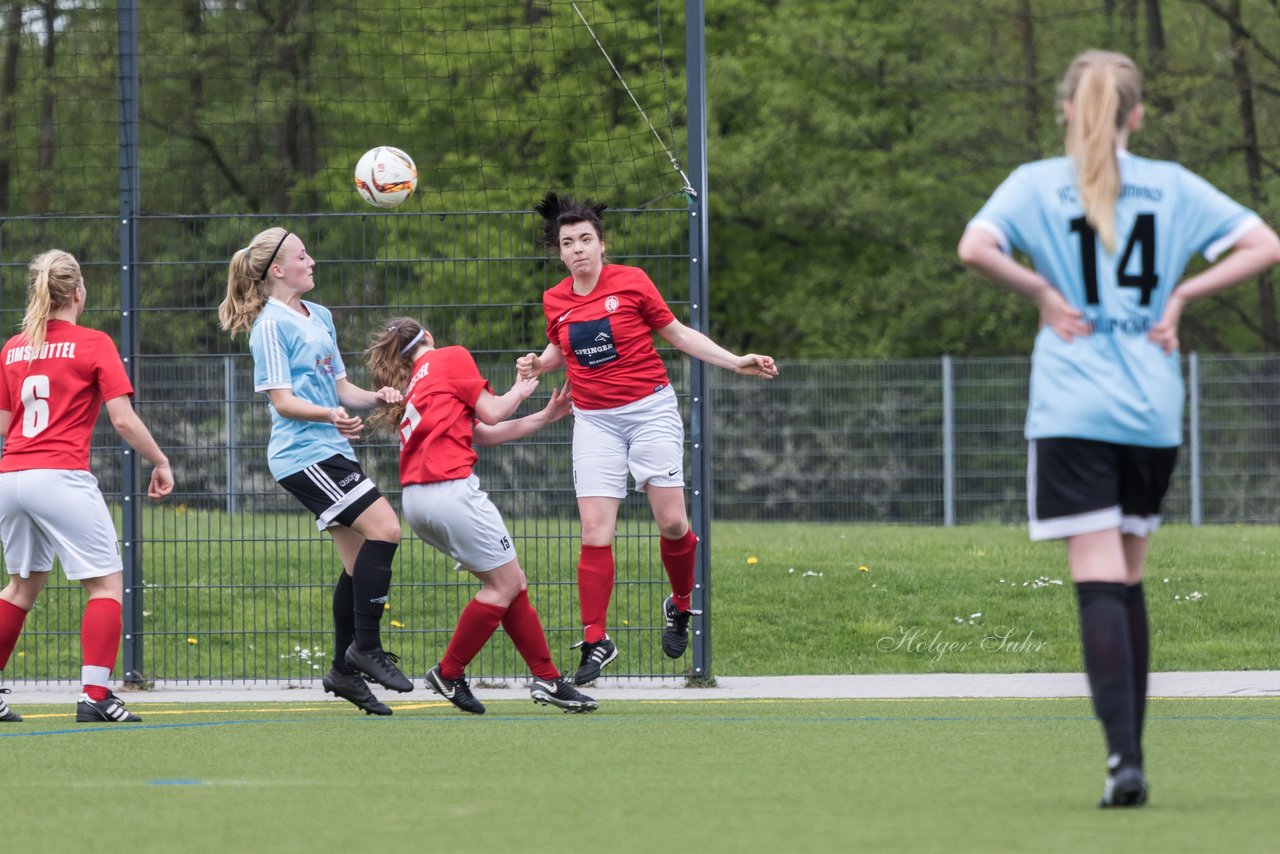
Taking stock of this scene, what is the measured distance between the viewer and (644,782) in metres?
5.32

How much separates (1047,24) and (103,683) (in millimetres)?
26603

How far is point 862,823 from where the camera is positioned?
4438 millimetres

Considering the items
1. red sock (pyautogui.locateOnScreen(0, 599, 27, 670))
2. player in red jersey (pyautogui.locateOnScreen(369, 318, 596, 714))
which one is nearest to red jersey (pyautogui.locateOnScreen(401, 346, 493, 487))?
player in red jersey (pyautogui.locateOnScreen(369, 318, 596, 714))

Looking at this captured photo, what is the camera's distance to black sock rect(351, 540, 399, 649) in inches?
307

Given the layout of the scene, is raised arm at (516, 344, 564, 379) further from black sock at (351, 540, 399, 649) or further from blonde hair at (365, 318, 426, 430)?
black sock at (351, 540, 399, 649)

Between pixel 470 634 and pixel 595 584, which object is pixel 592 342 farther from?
pixel 470 634

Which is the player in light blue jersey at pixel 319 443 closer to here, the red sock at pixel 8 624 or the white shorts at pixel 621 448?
the white shorts at pixel 621 448

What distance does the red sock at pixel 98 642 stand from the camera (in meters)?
7.59

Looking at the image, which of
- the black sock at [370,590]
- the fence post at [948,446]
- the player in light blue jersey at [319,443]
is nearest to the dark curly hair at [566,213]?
the player in light blue jersey at [319,443]

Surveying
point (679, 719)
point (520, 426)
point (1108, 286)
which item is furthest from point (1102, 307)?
point (520, 426)

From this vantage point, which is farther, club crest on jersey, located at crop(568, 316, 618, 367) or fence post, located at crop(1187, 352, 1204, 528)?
fence post, located at crop(1187, 352, 1204, 528)

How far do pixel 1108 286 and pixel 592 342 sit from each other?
4.07 meters

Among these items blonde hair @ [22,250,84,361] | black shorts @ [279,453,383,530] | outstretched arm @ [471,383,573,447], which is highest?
blonde hair @ [22,250,84,361]

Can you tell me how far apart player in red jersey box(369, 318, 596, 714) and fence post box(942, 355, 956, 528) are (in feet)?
48.6
